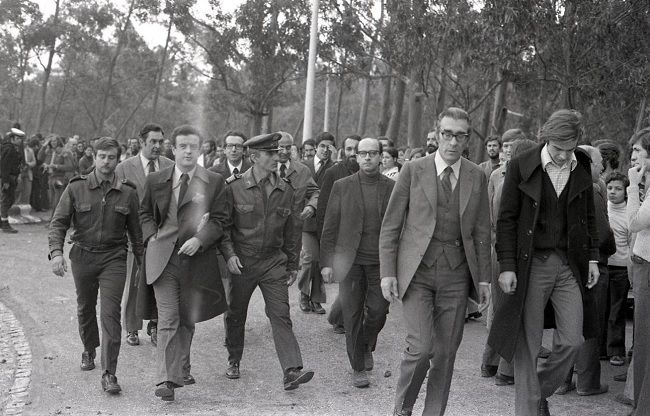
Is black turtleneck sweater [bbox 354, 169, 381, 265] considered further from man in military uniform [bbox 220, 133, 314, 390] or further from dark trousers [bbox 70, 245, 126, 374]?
dark trousers [bbox 70, 245, 126, 374]

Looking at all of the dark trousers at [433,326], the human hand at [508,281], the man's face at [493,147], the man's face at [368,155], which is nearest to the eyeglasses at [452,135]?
the dark trousers at [433,326]

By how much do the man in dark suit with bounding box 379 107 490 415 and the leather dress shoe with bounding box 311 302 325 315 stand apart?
416 centimetres

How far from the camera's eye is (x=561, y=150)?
17.5 feet

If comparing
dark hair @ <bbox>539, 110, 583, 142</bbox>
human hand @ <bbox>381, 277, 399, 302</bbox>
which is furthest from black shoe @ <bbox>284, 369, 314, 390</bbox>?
dark hair @ <bbox>539, 110, 583, 142</bbox>

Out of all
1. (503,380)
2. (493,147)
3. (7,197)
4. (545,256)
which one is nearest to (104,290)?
(503,380)

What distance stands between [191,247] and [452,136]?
2147 millimetres

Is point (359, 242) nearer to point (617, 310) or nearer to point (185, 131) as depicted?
point (185, 131)

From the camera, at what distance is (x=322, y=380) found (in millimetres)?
6781

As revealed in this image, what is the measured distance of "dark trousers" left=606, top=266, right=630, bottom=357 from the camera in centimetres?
752

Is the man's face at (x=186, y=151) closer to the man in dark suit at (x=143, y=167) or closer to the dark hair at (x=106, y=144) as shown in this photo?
the dark hair at (x=106, y=144)

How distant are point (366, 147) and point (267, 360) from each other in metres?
2.17

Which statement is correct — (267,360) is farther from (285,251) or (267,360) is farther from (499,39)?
(499,39)

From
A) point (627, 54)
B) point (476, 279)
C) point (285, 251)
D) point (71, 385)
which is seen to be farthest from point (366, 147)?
point (627, 54)

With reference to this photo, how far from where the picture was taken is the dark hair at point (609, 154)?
24.8ft
